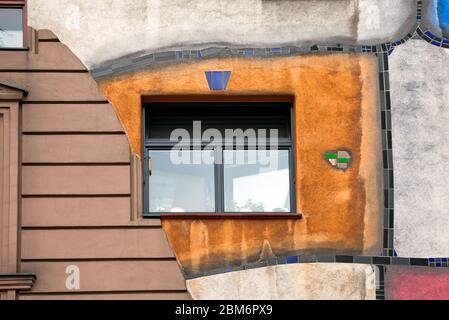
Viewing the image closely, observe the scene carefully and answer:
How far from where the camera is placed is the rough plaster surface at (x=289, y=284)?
13.9m

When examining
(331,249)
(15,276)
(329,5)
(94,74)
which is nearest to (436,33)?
(329,5)

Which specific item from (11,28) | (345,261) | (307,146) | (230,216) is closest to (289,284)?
(345,261)

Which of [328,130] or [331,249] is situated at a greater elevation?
[328,130]

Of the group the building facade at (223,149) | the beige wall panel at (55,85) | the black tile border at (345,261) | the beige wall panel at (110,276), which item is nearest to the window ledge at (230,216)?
the building facade at (223,149)

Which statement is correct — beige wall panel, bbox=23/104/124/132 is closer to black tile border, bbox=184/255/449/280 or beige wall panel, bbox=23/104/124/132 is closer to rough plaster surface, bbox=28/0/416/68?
rough plaster surface, bbox=28/0/416/68

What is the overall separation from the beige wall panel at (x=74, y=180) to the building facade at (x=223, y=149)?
2cm

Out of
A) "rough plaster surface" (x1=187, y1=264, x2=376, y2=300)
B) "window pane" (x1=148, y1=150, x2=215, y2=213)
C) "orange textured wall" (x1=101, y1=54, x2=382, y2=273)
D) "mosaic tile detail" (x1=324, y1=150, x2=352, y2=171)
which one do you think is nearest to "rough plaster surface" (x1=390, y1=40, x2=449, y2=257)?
"orange textured wall" (x1=101, y1=54, x2=382, y2=273)

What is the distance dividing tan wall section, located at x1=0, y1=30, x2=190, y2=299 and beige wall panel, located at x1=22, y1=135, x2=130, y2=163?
0.04ft

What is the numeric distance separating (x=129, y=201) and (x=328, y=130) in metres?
2.55

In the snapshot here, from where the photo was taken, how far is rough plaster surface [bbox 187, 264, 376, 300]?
13.9m

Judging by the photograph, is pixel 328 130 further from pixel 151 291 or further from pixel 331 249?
pixel 151 291

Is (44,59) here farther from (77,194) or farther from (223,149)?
(223,149)

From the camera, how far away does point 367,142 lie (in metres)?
14.3
